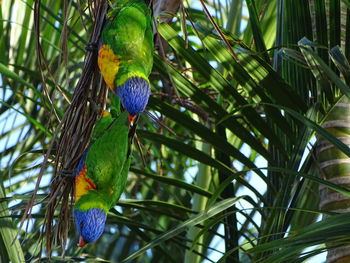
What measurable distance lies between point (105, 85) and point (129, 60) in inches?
2.6

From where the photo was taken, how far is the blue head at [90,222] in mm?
1243

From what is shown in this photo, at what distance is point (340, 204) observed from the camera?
56.3 inches

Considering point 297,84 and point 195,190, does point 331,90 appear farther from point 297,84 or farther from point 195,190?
point 195,190

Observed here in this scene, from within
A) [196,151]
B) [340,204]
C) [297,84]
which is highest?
[297,84]

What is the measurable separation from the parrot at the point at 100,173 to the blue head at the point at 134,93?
6 cm

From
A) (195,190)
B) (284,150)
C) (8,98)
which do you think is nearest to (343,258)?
(284,150)

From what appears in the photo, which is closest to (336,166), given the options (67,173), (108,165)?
(108,165)

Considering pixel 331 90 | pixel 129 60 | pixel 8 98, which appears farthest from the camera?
pixel 8 98

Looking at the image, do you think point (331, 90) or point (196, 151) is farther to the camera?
point (196, 151)

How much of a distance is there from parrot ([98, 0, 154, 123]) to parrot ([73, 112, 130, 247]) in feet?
0.23

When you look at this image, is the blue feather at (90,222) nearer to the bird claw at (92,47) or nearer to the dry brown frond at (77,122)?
the dry brown frond at (77,122)

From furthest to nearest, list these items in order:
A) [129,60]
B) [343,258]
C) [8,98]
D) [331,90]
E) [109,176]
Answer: [8,98] → [331,90] → [343,258] → [109,176] → [129,60]

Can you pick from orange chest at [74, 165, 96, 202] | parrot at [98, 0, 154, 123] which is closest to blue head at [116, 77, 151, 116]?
parrot at [98, 0, 154, 123]

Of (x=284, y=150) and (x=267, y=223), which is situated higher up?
(x=284, y=150)
